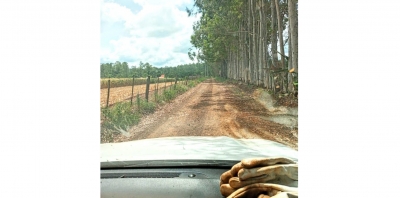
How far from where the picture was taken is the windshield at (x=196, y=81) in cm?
241

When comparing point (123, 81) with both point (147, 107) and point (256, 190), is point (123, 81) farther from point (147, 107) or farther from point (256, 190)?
point (256, 190)

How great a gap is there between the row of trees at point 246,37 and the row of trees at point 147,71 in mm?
85

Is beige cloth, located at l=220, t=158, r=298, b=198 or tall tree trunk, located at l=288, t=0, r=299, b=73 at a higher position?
tall tree trunk, located at l=288, t=0, r=299, b=73

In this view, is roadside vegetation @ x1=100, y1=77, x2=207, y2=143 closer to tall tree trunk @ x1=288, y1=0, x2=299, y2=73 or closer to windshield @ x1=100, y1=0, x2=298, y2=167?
windshield @ x1=100, y1=0, x2=298, y2=167

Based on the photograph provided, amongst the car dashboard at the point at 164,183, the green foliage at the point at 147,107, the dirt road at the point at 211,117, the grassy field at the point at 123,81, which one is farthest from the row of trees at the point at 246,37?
the car dashboard at the point at 164,183

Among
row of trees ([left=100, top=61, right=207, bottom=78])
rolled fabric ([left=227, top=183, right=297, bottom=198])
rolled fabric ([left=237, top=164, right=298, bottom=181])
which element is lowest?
rolled fabric ([left=227, top=183, right=297, bottom=198])

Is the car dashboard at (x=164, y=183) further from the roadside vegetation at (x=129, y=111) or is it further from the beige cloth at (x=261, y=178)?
the roadside vegetation at (x=129, y=111)

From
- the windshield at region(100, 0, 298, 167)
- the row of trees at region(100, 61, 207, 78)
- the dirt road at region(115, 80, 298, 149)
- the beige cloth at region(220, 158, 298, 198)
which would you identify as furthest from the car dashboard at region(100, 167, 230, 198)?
the row of trees at region(100, 61, 207, 78)

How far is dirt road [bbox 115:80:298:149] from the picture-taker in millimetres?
2475

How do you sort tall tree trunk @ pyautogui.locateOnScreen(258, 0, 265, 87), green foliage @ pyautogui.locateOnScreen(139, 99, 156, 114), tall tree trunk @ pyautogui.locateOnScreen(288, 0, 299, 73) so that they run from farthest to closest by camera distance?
green foliage @ pyautogui.locateOnScreen(139, 99, 156, 114) → tall tree trunk @ pyautogui.locateOnScreen(258, 0, 265, 87) → tall tree trunk @ pyautogui.locateOnScreen(288, 0, 299, 73)

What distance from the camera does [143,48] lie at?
2498 millimetres
